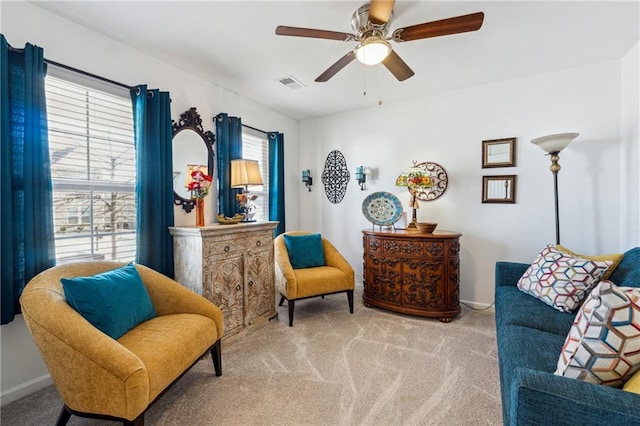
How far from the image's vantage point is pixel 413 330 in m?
2.68

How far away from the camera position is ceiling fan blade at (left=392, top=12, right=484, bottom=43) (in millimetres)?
1573

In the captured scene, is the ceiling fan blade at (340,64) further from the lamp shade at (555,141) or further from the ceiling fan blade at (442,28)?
the lamp shade at (555,141)

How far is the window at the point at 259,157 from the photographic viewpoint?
3.64 meters

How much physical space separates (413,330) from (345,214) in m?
1.93

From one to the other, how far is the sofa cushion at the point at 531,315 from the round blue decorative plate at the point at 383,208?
1.49 m

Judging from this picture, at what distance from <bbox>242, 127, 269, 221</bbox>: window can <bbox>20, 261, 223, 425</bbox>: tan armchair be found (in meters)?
2.23

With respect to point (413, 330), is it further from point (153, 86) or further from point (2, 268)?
point (153, 86)

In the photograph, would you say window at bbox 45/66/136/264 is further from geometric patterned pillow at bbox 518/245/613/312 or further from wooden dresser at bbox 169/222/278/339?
geometric patterned pillow at bbox 518/245/613/312

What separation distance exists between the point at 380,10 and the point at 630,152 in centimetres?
260

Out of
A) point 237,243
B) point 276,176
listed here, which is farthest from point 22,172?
point 276,176

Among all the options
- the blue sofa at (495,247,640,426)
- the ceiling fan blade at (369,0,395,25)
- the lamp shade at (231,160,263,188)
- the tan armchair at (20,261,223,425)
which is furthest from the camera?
the lamp shade at (231,160,263,188)

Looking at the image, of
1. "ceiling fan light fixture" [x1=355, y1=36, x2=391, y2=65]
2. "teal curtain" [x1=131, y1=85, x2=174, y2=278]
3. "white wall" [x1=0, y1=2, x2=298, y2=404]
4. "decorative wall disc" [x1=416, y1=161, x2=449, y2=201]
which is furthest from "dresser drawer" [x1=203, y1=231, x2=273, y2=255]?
"decorative wall disc" [x1=416, y1=161, x2=449, y2=201]

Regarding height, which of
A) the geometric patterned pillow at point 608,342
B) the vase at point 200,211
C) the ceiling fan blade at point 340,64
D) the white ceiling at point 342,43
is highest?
the white ceiling at point 342,43

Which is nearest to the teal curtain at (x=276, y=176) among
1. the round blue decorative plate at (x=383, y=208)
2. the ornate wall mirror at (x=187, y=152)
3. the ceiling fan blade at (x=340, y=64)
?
the ornate wall mirror at (x=187, y=152)
